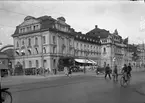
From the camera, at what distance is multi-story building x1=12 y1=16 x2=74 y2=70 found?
56469mm

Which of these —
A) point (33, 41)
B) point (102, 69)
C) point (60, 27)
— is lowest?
point (102, 69)

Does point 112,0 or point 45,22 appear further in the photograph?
point 45,22

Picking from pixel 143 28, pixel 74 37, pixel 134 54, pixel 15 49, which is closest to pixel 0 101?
pixel 143 28

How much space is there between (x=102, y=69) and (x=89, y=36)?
3244 centimetres

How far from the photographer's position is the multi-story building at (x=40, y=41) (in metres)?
56.5

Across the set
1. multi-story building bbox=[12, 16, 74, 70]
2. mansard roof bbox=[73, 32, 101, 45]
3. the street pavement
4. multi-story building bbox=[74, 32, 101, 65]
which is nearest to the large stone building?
multi-story building bbox=[12, 16, 74, 70]

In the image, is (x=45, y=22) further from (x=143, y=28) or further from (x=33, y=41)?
(x=143, y=28)

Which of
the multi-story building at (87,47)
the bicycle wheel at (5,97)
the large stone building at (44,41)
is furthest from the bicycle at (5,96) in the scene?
the multi-story building at (87,47)

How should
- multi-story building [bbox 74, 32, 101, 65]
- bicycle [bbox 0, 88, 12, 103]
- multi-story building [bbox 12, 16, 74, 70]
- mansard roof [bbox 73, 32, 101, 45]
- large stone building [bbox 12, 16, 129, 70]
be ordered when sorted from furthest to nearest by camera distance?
mansard roof [bbox 73, 32, 101, 45] < multi-story building [bbox 74, 32, 101, 65] < multi-story building [bbox 12, 16, 74, 70] < large stone building [bbox 12, 16, 129, 70] < bicycle [bbox 0, 88, 12, 103]

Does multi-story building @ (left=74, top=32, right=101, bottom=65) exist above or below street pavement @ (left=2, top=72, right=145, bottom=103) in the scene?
above

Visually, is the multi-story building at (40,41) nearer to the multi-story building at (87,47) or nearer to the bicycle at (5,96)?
the multi-story building at (87,47)

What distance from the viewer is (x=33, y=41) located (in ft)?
196

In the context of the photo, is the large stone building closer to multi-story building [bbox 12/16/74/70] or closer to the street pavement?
multi-story building [bbox 12/16/74/70]

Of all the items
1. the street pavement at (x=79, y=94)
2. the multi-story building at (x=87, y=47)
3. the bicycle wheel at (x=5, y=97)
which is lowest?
the street pavement at (x=79, y=94)
